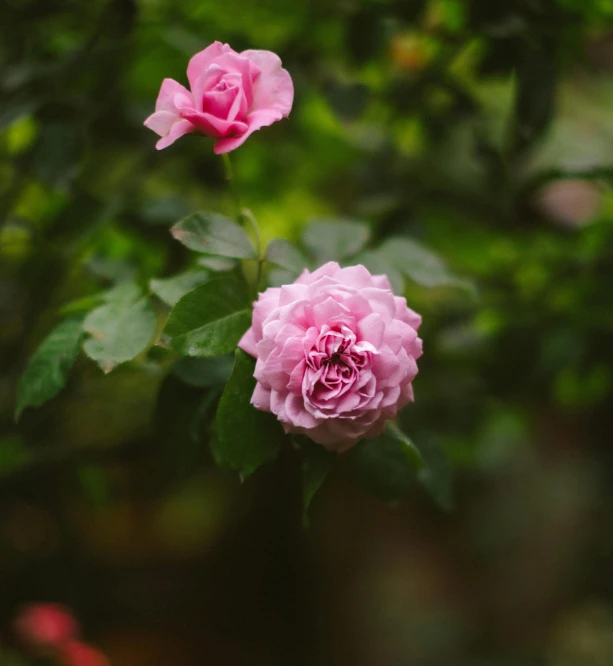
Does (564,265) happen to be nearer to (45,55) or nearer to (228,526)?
(45,55)

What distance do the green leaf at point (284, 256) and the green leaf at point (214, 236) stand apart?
1.1 inches

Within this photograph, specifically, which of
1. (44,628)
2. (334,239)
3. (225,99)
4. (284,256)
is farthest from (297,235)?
(44,628)

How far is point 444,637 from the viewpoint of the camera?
2.39m

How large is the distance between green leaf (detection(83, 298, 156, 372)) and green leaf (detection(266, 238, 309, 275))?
0.43ft

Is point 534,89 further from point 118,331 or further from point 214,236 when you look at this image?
point 118,331

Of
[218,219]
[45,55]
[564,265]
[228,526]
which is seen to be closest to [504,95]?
[564,265]

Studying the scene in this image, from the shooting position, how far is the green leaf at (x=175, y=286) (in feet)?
1.91

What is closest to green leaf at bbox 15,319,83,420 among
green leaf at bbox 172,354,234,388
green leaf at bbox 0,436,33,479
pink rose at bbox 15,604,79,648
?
green leaf at bbox 172,354,234,388

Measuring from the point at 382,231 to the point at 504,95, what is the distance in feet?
4.25

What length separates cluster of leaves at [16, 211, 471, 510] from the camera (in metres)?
0.52

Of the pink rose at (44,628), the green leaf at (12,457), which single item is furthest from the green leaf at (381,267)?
the pink rose at (44,628)

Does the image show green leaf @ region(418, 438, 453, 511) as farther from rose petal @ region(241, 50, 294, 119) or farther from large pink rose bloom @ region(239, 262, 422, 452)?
rose petal @ region(241, 50, 294, 119)

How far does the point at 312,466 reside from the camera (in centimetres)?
53

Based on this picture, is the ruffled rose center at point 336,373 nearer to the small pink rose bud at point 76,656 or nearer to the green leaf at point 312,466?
the green leaf at point 312,466
